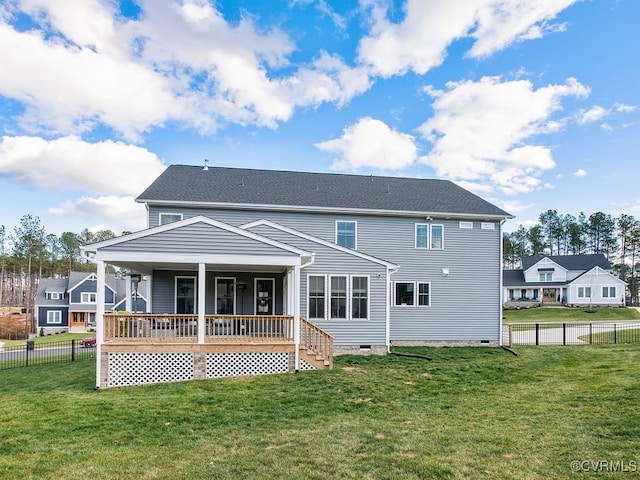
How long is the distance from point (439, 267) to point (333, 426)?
1118 centimetres

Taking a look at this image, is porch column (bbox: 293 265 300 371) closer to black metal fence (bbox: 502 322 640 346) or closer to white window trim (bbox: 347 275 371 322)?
white window trim (bbox: 347 275 371 322)

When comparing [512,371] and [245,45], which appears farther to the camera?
[245,45]

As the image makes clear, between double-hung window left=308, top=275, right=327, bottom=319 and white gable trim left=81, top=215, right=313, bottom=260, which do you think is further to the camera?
double-hung window left=308, top=275, right=327, bottom=319

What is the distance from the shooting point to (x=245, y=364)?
1041 centimetres

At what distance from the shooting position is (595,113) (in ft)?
70.3

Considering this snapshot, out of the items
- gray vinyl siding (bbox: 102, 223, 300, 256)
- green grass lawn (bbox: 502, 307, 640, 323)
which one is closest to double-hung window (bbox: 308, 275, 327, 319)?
gray vinyl siding (bbox: 102, 223, 300, 256)

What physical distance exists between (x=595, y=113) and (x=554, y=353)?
14.8 meters

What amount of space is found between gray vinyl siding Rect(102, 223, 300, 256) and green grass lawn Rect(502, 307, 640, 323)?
27.5 metres

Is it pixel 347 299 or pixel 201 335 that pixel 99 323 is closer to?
pixel 201 335

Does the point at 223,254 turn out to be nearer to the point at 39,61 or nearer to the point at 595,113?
the point at 39,61

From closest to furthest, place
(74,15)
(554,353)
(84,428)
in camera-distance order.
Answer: (84,428)
(74,15)
(554,353)

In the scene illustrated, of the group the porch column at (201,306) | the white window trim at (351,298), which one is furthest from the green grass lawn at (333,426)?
the white window trim at (351,298)

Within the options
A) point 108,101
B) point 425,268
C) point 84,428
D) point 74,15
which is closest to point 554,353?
point 425,268

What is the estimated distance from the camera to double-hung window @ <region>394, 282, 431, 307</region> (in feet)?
52.3
